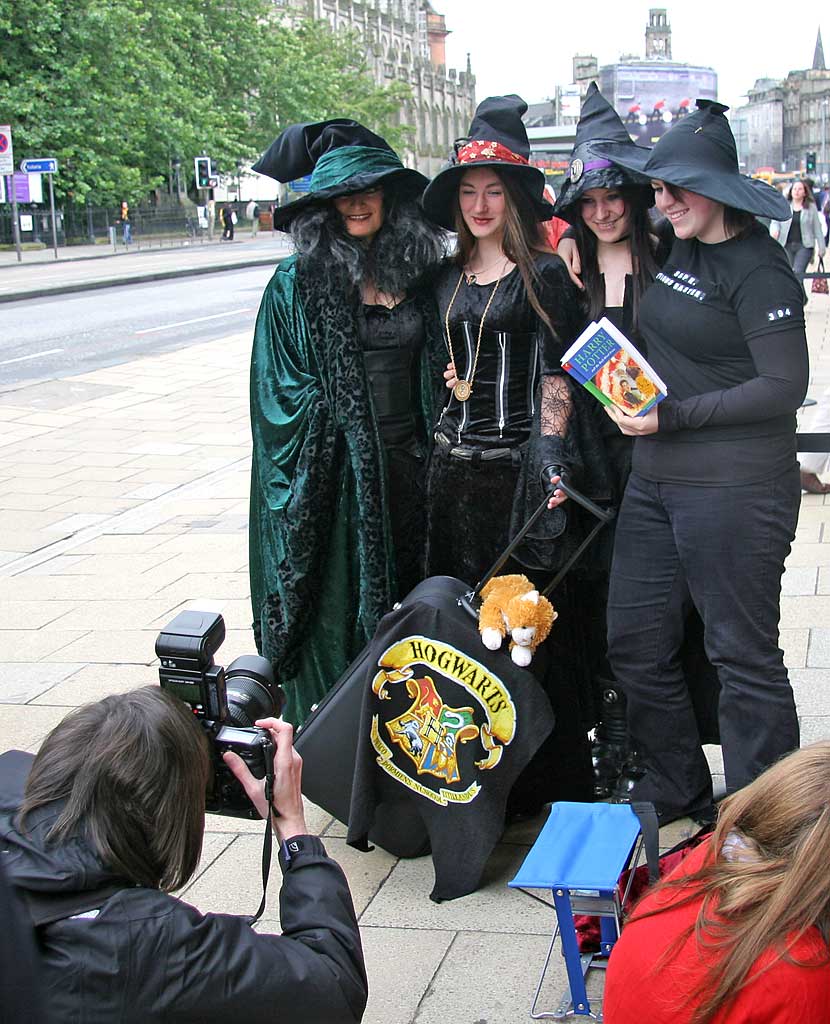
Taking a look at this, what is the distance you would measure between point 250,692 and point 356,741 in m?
1.14

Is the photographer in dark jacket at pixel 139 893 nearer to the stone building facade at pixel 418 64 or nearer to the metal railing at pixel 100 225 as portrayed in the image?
Result: the metal railing at pixel 100 225

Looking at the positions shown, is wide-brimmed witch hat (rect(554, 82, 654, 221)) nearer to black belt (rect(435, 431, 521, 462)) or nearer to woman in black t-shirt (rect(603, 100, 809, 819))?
woman in black t-shirt (rect(603, 100, 809, 819))

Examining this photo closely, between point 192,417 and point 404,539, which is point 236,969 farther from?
point 192,417

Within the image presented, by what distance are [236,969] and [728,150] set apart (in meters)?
2.31

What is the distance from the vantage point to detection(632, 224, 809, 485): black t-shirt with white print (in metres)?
3.07

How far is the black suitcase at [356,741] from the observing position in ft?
11.3

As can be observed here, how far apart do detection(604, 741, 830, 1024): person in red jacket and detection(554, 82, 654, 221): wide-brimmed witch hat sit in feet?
6.60

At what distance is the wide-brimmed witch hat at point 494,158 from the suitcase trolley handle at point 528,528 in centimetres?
83

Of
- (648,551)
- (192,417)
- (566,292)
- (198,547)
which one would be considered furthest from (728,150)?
(192,417)

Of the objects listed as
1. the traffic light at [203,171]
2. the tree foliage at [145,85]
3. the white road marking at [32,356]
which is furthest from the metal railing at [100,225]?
the white road marking at [32,356]

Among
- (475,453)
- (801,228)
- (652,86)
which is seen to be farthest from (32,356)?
(652,86)

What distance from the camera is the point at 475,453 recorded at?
366cm

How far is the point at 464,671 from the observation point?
10.9ft

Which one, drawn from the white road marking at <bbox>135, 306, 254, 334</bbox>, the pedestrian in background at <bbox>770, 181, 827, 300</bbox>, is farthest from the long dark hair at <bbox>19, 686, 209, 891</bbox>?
the white road marking at <bbox>135, 306, 254, 334</bbox>
